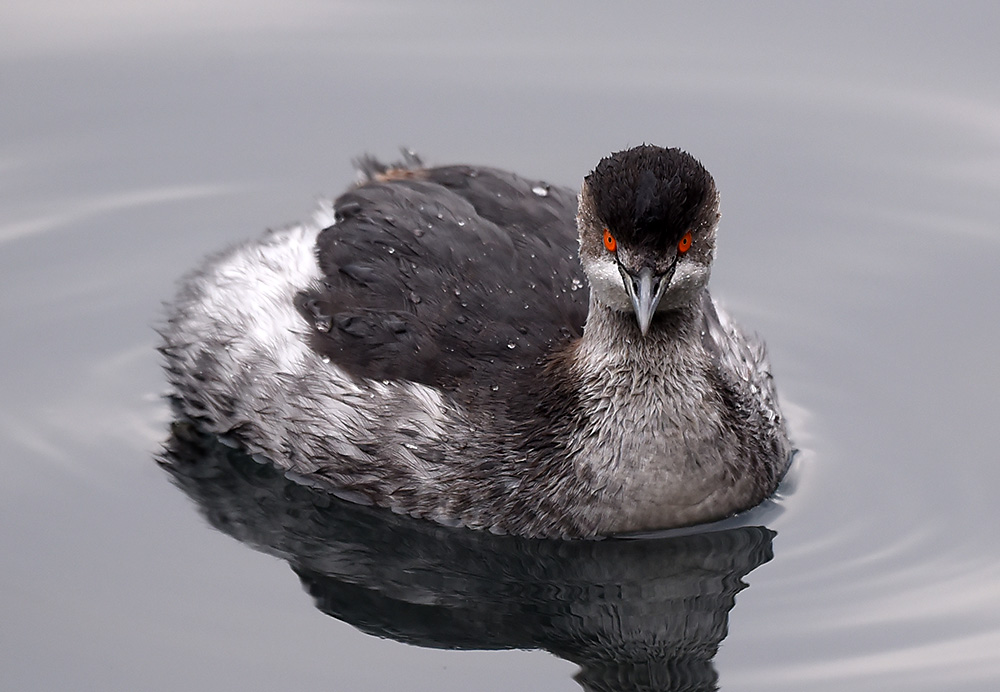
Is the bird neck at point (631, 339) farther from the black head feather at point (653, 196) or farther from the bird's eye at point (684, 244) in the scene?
the black head feather at point (653, 196)

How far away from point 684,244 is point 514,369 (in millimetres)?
1140

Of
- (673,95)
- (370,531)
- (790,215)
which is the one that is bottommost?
(370,531)

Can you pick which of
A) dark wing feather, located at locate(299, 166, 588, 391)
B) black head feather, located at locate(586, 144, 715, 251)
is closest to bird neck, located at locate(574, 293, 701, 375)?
dark wing feather, located at locate(299, 166, 588, 391)

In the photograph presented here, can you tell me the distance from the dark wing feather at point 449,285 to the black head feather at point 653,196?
2.96 feet

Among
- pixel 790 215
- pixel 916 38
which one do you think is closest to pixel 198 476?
pixel 790 215

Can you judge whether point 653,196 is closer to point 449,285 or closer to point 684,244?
point 684,244

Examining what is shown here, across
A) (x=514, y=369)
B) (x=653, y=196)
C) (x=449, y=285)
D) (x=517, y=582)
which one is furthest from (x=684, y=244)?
(x=517, y=582)

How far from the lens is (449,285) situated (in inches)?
348

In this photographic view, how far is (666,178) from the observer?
26.2 ft

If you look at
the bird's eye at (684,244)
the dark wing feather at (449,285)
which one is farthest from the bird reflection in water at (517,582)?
the bird's eye at (684,244)

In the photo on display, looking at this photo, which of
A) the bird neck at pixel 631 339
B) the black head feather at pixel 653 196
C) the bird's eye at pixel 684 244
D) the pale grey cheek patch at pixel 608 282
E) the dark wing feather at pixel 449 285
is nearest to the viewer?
the black head feather at pixel 653 196

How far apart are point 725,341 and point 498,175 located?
1444 mm

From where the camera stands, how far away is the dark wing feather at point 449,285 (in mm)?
8766

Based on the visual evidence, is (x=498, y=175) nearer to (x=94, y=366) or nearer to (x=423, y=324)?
(x=423, y=324)
